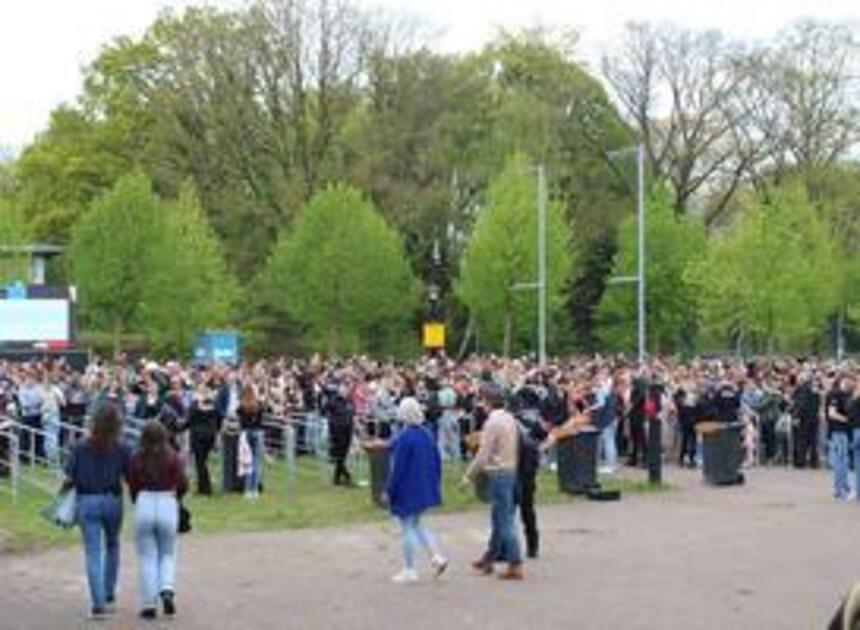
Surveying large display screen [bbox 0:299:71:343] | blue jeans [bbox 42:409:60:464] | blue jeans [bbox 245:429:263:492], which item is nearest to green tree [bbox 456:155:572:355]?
large display screen [bbox 0:299:71:343]

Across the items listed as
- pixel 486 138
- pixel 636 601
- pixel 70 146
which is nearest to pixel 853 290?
pixel 486 138

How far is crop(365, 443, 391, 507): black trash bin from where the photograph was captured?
69.1ft

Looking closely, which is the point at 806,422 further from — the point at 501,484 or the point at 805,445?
the point at 501,484

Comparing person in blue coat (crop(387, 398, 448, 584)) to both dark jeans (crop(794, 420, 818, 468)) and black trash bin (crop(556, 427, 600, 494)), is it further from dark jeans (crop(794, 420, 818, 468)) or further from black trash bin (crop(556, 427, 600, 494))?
dark jeans (crop(794, 420, 818, 468))

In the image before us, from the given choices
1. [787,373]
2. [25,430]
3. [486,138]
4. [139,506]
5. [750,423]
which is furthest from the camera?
[486,138]

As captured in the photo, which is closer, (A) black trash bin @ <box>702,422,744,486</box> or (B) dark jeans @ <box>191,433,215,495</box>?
(B) dark jeans @ <box>191,433,215,495</box>

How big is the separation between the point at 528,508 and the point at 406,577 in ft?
6.16

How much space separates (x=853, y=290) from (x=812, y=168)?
Answer: 5.49 metres

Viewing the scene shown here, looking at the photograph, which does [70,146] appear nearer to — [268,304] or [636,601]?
[268,304]

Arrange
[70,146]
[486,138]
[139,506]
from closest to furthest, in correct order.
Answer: [139,506]
[486,138]
[70,146]

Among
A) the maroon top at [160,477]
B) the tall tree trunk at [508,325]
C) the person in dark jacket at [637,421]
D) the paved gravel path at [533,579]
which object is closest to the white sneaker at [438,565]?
the paved gravel path at [533,579]

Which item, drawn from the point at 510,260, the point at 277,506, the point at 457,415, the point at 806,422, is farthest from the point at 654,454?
the point at 510,260

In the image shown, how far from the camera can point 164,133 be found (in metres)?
65.9

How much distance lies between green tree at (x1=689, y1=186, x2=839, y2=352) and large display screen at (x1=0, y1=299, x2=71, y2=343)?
24718mm
